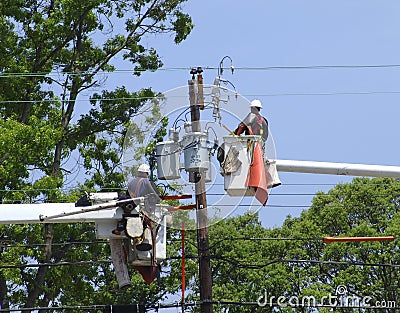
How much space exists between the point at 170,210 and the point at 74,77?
48.8 ft

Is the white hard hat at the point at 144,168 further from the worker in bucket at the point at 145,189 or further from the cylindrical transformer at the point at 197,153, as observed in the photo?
the cylindrical transformer at the point at 197,153

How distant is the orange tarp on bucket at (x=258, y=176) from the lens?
461 inches

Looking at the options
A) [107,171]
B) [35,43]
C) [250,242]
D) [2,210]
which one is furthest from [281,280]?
[2,210]

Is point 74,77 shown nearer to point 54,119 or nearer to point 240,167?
point 54,119

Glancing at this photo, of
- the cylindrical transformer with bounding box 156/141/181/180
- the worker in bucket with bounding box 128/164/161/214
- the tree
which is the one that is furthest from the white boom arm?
the tree

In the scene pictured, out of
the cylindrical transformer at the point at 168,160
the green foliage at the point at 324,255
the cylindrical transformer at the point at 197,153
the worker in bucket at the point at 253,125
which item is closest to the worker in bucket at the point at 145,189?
the cylindrical transformer at the point at 168,160

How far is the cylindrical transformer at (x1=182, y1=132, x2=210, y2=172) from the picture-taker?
11.9 m

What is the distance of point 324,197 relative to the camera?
41875mm

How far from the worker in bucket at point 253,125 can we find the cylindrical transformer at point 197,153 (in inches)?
17.9

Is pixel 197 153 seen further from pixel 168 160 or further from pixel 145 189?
pixel 145 189

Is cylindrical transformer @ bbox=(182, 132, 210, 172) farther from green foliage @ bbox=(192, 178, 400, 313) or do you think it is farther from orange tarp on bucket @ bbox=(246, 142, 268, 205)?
green foliage @ bbox=(192, 178, 400, 313)

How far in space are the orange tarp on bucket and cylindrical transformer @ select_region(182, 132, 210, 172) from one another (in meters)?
0.57

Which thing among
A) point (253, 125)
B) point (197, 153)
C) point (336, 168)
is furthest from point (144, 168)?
point (336, 168)

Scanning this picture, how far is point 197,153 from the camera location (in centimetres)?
1195
